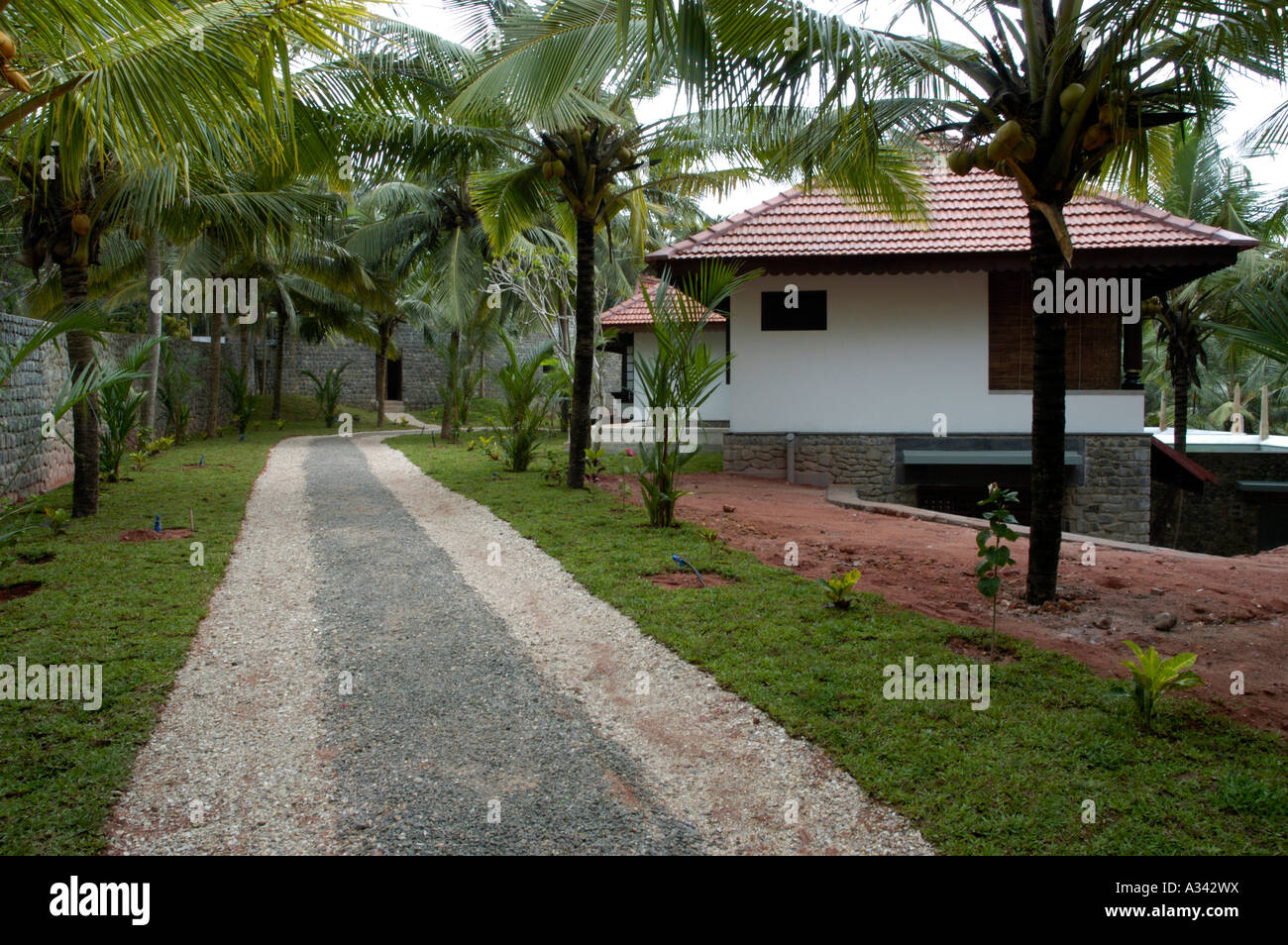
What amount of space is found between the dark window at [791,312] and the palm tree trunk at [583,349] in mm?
3508

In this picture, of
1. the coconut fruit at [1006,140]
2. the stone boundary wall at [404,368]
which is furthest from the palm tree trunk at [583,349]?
the stone boundary wall at [404,368]

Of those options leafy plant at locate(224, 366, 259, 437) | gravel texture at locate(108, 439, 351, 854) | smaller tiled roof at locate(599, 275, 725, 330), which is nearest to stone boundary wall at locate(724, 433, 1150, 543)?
smaller tiled roof at locate(599, 275, 725, 330)

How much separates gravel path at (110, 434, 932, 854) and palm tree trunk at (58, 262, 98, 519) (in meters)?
3.40

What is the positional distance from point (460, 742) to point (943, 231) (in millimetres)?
11128

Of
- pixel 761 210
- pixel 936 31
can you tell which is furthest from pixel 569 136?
pixel 936 31

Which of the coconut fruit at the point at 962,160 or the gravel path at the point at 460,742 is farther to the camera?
the coconut fruit at the point at 962,160

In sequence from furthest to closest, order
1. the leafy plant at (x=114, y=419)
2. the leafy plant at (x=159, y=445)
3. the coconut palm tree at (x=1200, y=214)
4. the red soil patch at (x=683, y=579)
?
the coconut palm tree at (x=1200, y=214), the leafy plant at (x=159, y=445), the leafy plant at (x=114, y=419), the red soil patch at (x=683, y=579)

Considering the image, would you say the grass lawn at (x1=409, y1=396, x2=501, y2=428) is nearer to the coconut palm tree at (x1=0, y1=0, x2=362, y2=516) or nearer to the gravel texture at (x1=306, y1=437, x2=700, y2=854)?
the gravel texture at (x1=306, y1=437, x2=700, y2=854)

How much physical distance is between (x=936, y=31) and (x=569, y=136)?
5.32 metres

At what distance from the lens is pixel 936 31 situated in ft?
19.4

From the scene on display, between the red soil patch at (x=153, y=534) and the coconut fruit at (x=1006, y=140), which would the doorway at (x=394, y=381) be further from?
the coconut fruit at (x=1006, y=140)

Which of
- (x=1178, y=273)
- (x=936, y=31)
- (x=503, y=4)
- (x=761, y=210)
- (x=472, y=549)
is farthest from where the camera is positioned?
(x=761, y=210)

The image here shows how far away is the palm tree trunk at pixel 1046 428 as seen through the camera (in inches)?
233
